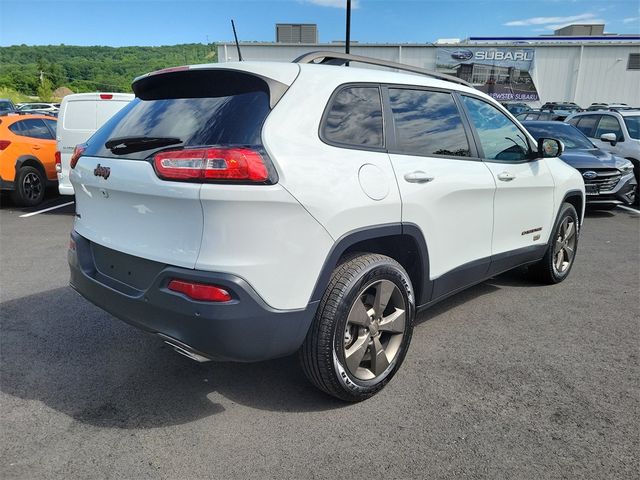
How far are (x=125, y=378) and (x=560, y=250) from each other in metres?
4.11

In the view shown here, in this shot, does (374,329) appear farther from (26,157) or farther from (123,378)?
(26,157)

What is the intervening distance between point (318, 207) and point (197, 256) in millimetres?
607

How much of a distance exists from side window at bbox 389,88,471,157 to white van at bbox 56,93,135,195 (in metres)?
6.20

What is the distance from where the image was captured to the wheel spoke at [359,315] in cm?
271

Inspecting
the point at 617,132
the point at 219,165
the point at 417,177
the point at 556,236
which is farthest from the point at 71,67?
the point at 219,165

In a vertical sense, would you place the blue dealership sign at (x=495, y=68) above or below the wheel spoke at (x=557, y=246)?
above

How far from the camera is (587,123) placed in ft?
36.8

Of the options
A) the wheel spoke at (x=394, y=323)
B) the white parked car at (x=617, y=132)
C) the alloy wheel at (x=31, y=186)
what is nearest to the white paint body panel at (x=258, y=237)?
the wheel spoke at (x=394, y=323)

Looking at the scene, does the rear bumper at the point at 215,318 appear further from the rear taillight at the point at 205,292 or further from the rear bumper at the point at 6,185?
the rear bumper at the point at 6,185

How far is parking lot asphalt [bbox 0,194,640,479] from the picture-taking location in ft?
7.73

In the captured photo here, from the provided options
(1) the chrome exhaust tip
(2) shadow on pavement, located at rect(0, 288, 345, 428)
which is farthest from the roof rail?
(2) shadow on pavement, located at rect(0, 288, 345, 428)

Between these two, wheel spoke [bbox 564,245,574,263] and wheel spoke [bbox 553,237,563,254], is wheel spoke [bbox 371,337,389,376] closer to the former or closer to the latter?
wheel spoke [bbox 553,237,563,254]

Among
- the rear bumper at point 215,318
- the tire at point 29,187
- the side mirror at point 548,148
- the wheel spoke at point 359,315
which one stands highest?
the side mirror at point 548,148

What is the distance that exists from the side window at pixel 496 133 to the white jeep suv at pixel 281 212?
0.32 metres
